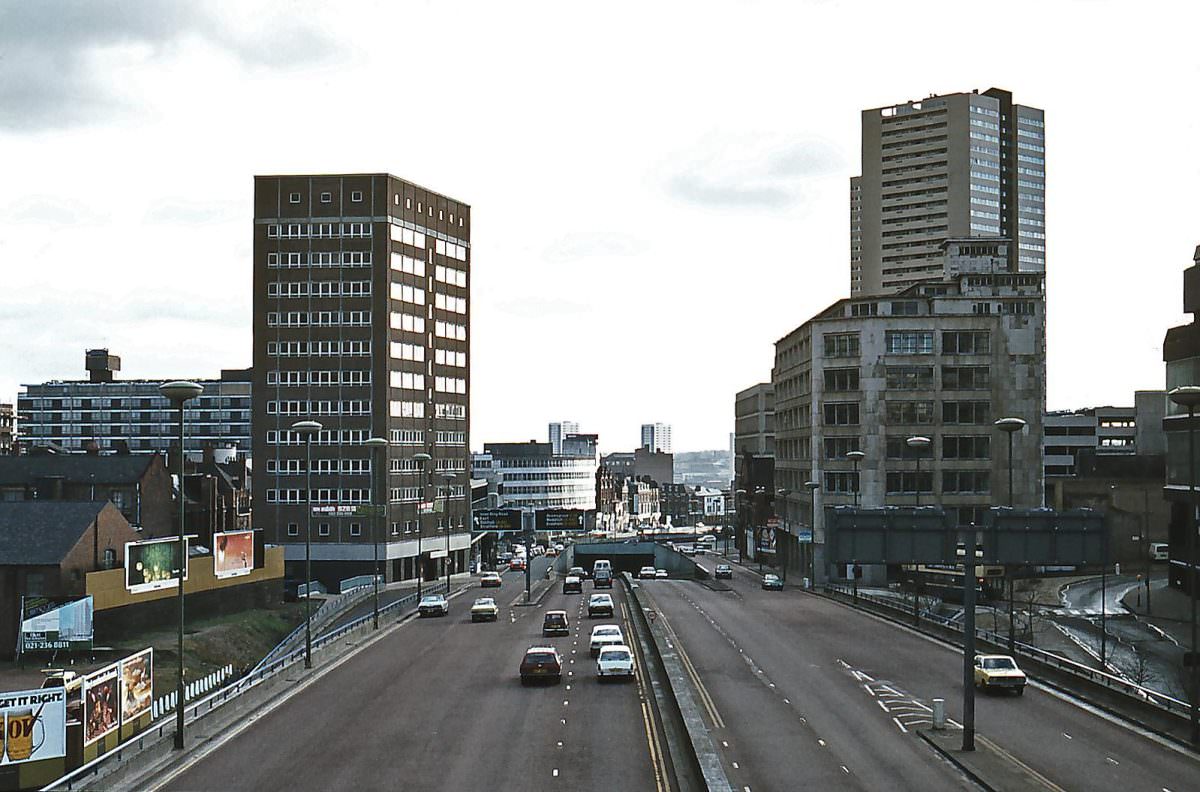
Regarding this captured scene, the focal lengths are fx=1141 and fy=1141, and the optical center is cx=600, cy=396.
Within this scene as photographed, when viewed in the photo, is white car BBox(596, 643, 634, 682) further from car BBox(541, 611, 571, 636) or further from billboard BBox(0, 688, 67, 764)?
billboard BBox(0, 688, 67, 764)

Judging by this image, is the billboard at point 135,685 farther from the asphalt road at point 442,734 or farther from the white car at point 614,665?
the white car at point 614,665

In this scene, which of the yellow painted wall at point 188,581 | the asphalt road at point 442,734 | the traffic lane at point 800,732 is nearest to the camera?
the traffic lane at point 800,732

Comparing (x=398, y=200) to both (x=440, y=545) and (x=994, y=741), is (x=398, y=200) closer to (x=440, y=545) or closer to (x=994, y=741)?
(x=440, y=545)

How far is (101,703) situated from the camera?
114ft

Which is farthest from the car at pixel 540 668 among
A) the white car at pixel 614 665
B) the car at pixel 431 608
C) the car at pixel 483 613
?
the car at pixel 431 608

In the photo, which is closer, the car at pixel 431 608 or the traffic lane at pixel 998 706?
the traffic lane at pixel 998 706

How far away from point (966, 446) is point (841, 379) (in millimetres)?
13870

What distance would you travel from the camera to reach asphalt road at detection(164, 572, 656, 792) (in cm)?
3167

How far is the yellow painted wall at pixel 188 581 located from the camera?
243 ft

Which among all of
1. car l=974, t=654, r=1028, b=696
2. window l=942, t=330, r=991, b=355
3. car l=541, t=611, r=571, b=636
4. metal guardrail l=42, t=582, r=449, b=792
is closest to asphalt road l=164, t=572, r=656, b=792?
metal guardrail l=42, t=582, r=449, b=792

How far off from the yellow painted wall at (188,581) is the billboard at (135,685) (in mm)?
38109

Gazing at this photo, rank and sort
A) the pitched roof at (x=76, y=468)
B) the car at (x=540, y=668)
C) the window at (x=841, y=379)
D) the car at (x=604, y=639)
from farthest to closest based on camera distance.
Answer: the window at (x=841, y=379), the pitched roof at (x=76, y=468), the car at (x=604, y=639), the car at (x=540, y=668)

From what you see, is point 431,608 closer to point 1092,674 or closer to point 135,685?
point 135,685

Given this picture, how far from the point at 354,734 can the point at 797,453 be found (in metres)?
99.3
